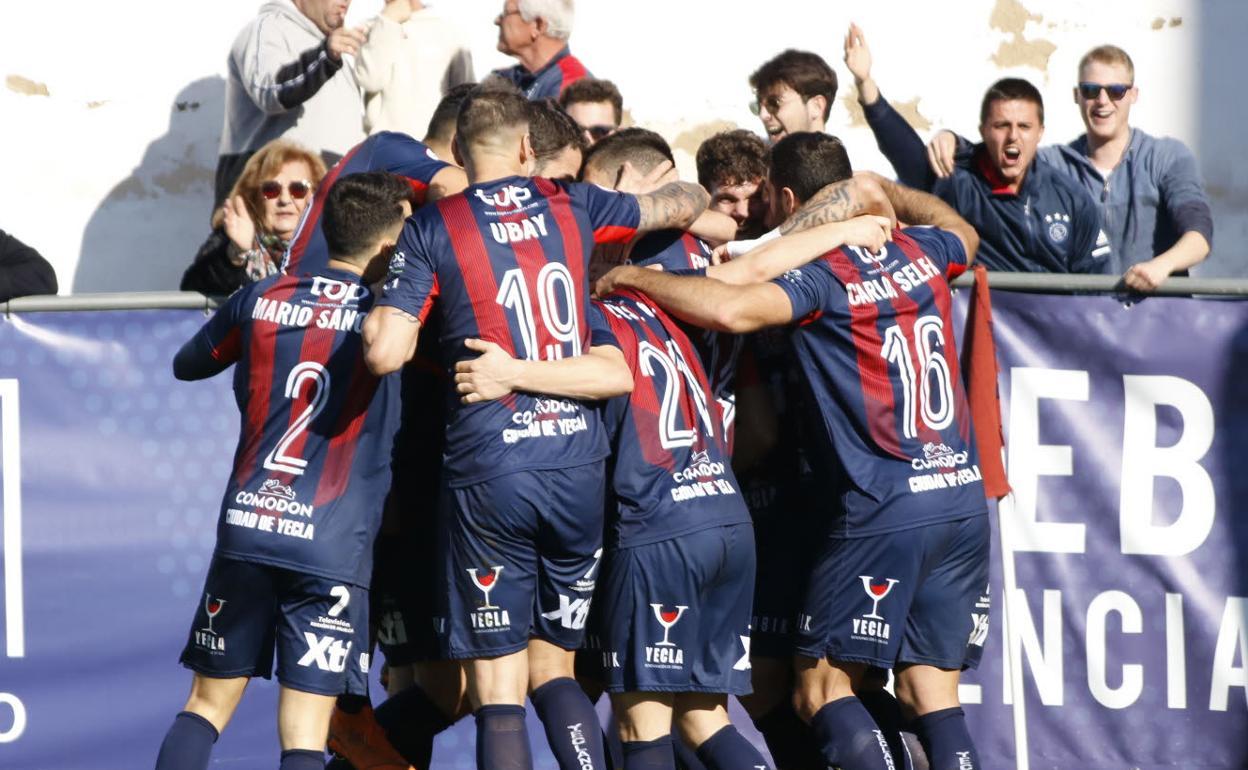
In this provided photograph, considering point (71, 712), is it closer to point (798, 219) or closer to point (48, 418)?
point (48, 418)

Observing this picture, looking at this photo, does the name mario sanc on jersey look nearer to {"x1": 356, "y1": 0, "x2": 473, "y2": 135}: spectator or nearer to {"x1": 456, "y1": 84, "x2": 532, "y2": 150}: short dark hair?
{"x1": 456, "y1": 84, "x2": 532, "y2": 150}: short dark hair

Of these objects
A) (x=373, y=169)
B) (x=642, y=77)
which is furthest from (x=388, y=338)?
(x=642, y=77)

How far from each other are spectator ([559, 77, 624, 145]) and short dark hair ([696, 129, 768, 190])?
129 centimetres

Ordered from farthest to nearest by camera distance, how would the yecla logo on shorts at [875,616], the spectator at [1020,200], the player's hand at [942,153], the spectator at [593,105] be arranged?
the spectator at [593,105]
the player's hand at [942,153]
the spectator at [1020,200]
the yecla logo on shorts at [875,616]

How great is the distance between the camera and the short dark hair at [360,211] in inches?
235

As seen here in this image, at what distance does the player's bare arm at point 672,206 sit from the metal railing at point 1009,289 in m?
1.35

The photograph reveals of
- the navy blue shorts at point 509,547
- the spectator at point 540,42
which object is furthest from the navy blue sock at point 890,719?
the spectator at point 540,42

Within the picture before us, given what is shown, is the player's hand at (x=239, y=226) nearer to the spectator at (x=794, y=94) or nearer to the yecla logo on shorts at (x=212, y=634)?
the yecla logo on shorts at (x=212, y=634)

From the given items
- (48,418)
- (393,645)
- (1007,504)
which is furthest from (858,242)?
(48,418)

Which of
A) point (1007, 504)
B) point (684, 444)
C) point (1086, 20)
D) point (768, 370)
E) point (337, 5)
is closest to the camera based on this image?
point (684, 444)

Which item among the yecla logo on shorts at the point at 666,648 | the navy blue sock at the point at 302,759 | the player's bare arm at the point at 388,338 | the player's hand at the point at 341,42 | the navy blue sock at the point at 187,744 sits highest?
the player's hand at the point at 341,42

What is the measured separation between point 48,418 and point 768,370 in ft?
9.27

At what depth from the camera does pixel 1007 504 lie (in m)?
7.07

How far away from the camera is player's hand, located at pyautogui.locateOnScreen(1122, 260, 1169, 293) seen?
23.1ft
